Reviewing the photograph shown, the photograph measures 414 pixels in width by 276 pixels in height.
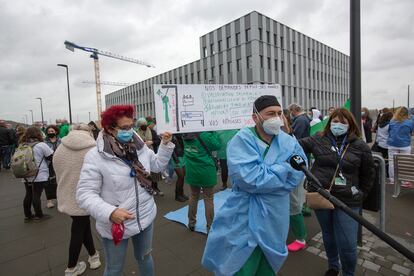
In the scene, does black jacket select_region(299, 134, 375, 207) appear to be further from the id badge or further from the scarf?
the scarf

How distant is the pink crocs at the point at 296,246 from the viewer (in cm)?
336

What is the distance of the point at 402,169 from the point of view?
5.16 metres

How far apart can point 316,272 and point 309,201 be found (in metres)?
1.01

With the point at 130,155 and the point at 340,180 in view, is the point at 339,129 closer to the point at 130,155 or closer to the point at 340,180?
the point at 340,180

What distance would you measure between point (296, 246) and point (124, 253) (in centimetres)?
235

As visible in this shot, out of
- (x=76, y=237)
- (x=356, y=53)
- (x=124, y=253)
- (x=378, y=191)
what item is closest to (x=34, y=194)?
(x=76, y=237)

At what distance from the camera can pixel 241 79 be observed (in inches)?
1284

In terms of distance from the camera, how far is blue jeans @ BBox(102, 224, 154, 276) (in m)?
2.11

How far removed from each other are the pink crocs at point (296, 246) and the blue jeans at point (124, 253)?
197cm

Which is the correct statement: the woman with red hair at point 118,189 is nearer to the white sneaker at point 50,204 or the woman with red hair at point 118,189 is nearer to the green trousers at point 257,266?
the green trousers at point 257,266

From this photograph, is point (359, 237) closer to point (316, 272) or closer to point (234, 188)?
point (316, 272)

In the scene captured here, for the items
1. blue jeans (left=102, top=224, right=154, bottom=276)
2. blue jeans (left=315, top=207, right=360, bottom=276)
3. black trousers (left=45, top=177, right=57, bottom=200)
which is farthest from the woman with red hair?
black trousers (left=45, top=177, right=57, bottom=200)

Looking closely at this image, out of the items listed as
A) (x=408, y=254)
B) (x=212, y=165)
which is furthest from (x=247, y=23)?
(x=408, y=254)

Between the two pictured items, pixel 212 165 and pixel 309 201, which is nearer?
pixel 309 201
